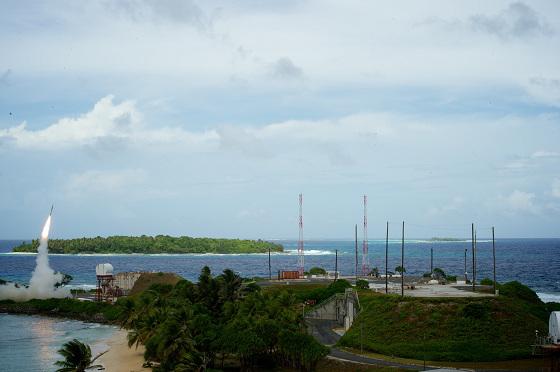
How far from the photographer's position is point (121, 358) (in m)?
87.6

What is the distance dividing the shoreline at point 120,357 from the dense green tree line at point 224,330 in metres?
3.22

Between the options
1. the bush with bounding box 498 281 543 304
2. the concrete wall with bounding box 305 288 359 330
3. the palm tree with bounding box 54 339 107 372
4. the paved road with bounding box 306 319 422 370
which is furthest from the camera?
the bush with bounding box 498 281 543 304

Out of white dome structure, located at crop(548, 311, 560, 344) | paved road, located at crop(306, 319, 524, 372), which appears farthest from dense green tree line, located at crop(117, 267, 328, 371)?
white dome structure, located at crop(548, 311, 560, 344)

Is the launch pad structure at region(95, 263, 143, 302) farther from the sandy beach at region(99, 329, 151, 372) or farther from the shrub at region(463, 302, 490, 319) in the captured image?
the shrub at region(463, 302, 490, 319)

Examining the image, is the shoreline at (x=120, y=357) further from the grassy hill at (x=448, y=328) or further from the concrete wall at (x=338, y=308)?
the concrete wall at (x=338, y=308)

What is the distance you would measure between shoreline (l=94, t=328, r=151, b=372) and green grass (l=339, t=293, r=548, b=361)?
2617cm

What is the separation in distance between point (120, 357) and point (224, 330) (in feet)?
75.7

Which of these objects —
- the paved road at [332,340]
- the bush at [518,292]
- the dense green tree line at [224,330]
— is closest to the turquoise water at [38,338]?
the dense green tree line at [224,330]

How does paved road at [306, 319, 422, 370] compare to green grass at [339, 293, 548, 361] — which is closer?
paved road at [306, 319, 422, 370]

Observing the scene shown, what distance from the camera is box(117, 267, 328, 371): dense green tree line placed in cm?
6806

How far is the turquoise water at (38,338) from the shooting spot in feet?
287

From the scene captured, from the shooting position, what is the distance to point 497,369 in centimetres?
6900

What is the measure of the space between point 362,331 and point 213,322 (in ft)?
67.5

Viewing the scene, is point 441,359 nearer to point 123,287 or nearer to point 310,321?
point 310,321
